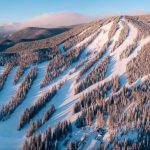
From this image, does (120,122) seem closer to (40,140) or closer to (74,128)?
(74,128)

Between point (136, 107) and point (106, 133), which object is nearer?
point (106, 133)

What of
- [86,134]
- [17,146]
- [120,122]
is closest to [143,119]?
[120,122]

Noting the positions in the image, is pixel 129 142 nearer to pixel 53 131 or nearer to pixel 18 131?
pixel 53 131

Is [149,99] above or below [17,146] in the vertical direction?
above

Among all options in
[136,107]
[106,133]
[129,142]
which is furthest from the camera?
[136,107]

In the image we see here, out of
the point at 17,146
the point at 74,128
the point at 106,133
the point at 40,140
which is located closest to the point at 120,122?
the point at 106,133

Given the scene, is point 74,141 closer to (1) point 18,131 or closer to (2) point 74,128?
(2) point 74,128

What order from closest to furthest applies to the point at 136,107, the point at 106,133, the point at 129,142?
the point at 129,142 → the point at 106,133 → the point at 136,107

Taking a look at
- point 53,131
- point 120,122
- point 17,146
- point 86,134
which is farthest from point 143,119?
point 17,146

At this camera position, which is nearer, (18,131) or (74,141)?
(74,141)
